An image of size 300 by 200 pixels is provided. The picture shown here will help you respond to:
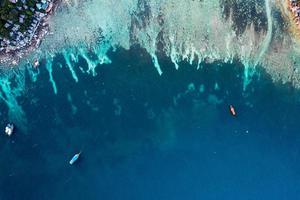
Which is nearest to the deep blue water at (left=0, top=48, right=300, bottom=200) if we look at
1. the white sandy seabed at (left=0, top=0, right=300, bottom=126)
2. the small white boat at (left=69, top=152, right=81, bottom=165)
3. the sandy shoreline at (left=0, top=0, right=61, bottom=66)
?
the small white boat at (left=69, top=152, right=81, bottom=165)

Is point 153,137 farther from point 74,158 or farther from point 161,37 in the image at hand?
point 161,37

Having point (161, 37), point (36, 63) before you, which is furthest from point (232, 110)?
point (36, 63)

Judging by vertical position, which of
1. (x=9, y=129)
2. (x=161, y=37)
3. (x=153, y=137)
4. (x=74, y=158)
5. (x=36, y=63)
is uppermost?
(x=36, y=63)

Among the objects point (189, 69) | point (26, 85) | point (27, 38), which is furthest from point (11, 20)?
point (189, 69)

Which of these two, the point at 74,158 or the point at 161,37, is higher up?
the point at 161,37

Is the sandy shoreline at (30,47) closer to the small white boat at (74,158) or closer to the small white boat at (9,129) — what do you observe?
the small white boat at (9,129)

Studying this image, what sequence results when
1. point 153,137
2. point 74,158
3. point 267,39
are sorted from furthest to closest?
point 153,137 < point 74,158 < point 267,39
